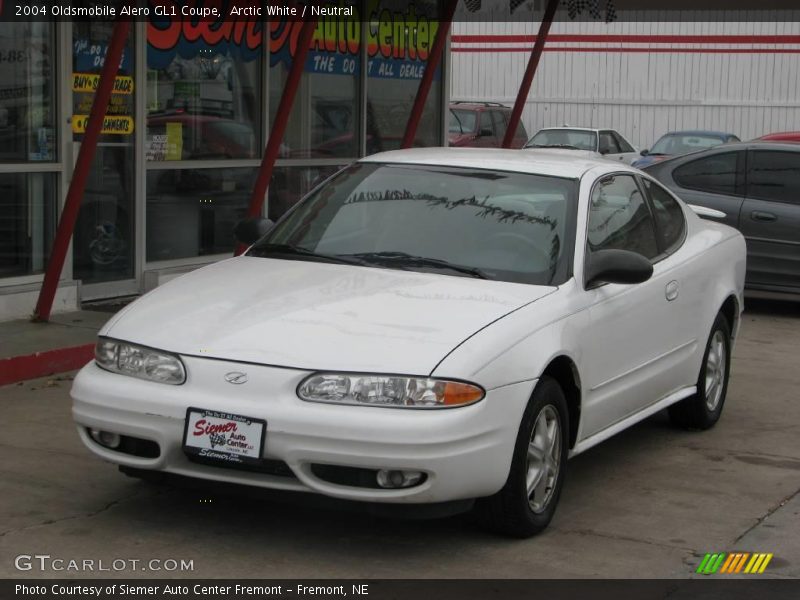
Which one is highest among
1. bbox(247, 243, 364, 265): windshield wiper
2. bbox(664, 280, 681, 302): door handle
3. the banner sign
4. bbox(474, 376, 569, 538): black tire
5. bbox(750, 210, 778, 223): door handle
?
the banner sign

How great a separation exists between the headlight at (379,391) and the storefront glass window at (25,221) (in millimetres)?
5511

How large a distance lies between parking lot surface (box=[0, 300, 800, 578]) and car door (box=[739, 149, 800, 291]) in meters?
5.24

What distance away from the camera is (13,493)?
19.3 feet

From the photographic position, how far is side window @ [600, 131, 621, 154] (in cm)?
2563

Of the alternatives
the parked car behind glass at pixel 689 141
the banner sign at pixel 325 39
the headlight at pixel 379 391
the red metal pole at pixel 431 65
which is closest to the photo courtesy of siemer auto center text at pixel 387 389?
the headlight at pixel 379 391

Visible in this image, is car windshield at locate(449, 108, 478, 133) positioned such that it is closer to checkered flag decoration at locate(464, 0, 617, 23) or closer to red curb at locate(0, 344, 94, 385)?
checkered flag decoration at locate(464, 0, 617, 23)

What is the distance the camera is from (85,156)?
924cm

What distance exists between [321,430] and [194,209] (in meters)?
7.12

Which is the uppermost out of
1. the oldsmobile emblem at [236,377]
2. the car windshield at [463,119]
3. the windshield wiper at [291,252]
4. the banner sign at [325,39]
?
the banner sign at [325,39]

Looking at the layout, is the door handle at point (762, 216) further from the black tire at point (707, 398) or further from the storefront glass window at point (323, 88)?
the black tire at point (707, 398)

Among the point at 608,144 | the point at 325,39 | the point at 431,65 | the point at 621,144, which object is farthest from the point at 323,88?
the point at 621,144

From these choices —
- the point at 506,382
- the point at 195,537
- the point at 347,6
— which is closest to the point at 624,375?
the point at 506,382

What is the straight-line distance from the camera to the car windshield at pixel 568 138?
25.4m

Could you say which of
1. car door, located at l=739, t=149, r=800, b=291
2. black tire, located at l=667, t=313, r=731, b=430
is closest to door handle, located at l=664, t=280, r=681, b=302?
black tire, located at l=667, t=313, r=731, b=430
